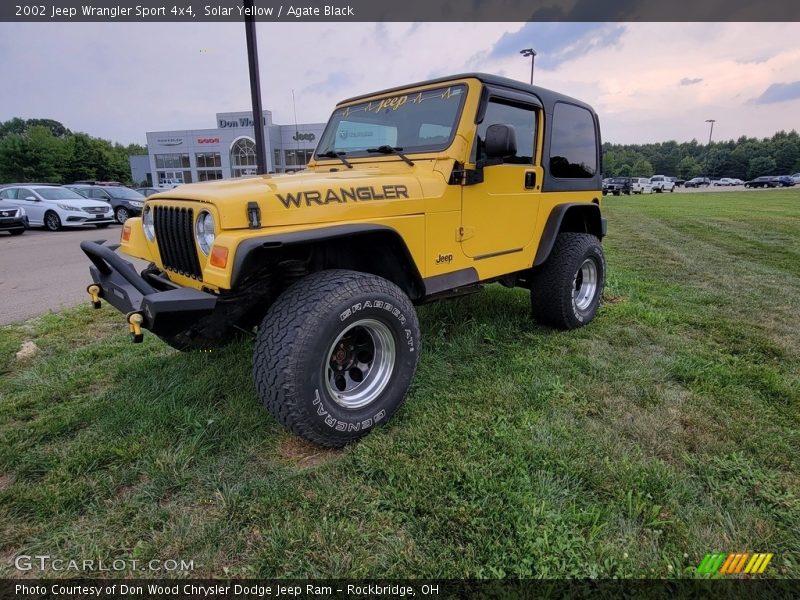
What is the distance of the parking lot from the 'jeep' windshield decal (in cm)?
221

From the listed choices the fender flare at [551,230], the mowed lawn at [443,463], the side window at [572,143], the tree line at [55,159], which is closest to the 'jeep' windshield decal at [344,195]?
the mowed lawn at [443,463]

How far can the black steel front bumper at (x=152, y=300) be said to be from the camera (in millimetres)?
2189

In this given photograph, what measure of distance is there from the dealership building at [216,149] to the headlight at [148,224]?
5072 centimetres

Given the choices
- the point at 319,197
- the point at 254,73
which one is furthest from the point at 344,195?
the point at 254,73

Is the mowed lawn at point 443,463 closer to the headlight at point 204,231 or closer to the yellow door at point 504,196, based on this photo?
the yellow door at point 504,196

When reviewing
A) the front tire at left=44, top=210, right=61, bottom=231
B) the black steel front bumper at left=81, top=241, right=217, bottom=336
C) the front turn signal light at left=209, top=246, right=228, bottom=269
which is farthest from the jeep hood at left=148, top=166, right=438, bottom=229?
the front tire at left=44, top=210, right=61, bottom=231

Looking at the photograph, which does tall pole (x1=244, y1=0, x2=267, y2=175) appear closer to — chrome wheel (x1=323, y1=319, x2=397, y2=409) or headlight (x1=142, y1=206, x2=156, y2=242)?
headlight (x1=142, y1=206, x2=156, y2=242)

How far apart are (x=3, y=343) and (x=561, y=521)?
15.6 feet

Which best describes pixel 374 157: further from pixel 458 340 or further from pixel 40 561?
pixel 40 561

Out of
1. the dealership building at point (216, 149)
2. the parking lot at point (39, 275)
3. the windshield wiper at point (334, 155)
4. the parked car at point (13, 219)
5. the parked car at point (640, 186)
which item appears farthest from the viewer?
the dealership building at point (216, 149)

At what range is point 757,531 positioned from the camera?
2.00m

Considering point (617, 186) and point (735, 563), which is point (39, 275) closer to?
point (735, 563)

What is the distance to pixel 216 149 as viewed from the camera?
176ft

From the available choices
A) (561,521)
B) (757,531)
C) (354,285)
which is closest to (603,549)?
(561,521)
